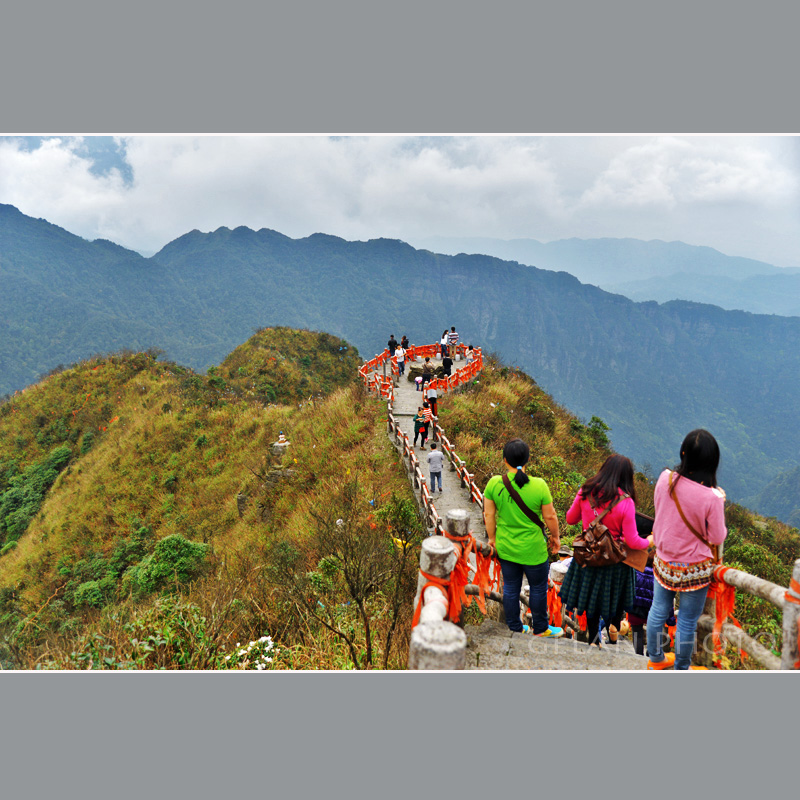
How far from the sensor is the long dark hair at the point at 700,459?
2904 mm

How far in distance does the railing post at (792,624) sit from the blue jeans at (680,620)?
0.46m

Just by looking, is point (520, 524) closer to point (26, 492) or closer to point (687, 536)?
point (687, 536)

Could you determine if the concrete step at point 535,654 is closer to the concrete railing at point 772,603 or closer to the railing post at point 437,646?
the concrete railing at point 772,603

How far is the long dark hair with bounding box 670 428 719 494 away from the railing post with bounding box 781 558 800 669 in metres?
0.63

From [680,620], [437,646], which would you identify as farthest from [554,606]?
[437,646]

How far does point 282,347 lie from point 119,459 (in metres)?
15.0

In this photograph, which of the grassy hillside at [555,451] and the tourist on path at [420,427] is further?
the tourist on path at [420,427]

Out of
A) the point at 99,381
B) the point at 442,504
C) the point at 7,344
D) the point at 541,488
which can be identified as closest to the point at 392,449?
the point at 442,504

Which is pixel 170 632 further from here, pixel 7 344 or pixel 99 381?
pixel 7 344

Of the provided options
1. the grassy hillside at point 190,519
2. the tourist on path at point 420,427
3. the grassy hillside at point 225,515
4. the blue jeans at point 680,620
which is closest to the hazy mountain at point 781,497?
the grassy hillside at point 225,515

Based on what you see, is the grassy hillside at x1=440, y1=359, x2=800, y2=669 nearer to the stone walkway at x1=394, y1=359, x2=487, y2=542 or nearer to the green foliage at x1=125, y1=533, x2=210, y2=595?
the stone walkway at x1=394, y1=359, x2=487, y2=542

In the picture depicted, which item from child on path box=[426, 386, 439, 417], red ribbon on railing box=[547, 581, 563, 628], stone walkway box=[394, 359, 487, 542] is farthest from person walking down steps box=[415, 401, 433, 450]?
red ribbon on railing box=[547, 581, 563, 628]

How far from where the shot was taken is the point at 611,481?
134 inches

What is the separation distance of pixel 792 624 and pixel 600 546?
3.73 ft
